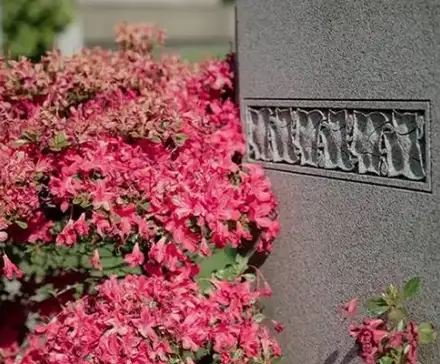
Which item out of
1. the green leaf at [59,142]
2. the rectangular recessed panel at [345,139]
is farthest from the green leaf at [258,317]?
the green leaf at [59,142]

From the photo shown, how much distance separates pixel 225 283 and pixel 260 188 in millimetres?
399

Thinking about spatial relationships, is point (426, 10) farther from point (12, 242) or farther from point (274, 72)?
point (12, 242)

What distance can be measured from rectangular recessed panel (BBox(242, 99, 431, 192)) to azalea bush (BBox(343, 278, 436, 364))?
0.34 m

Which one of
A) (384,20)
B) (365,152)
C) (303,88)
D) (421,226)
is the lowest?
(421,226)

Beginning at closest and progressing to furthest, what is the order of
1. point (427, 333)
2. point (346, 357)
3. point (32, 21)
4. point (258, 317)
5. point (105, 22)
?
point (427, 333)
point (346, 357)
point (258, 317)
point (32, 21)
point (105, 22)

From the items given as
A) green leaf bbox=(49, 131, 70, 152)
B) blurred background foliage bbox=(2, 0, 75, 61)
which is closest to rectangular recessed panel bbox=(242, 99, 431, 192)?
green leaf bbox=(49, 131, 70, 152)

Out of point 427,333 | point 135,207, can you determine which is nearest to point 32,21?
point 135,207

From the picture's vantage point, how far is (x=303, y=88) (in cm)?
307

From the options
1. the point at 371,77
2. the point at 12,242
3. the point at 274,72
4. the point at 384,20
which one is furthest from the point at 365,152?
the point at 12,242

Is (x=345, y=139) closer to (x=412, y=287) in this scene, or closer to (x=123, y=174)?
(x=412, y=287)

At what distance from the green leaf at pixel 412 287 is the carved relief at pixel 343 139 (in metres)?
0.31

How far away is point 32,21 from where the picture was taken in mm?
13031

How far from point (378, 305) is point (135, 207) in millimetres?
957

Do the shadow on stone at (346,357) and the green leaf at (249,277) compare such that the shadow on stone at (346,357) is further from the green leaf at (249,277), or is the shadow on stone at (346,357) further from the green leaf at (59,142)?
the green leaf at (59,142)
